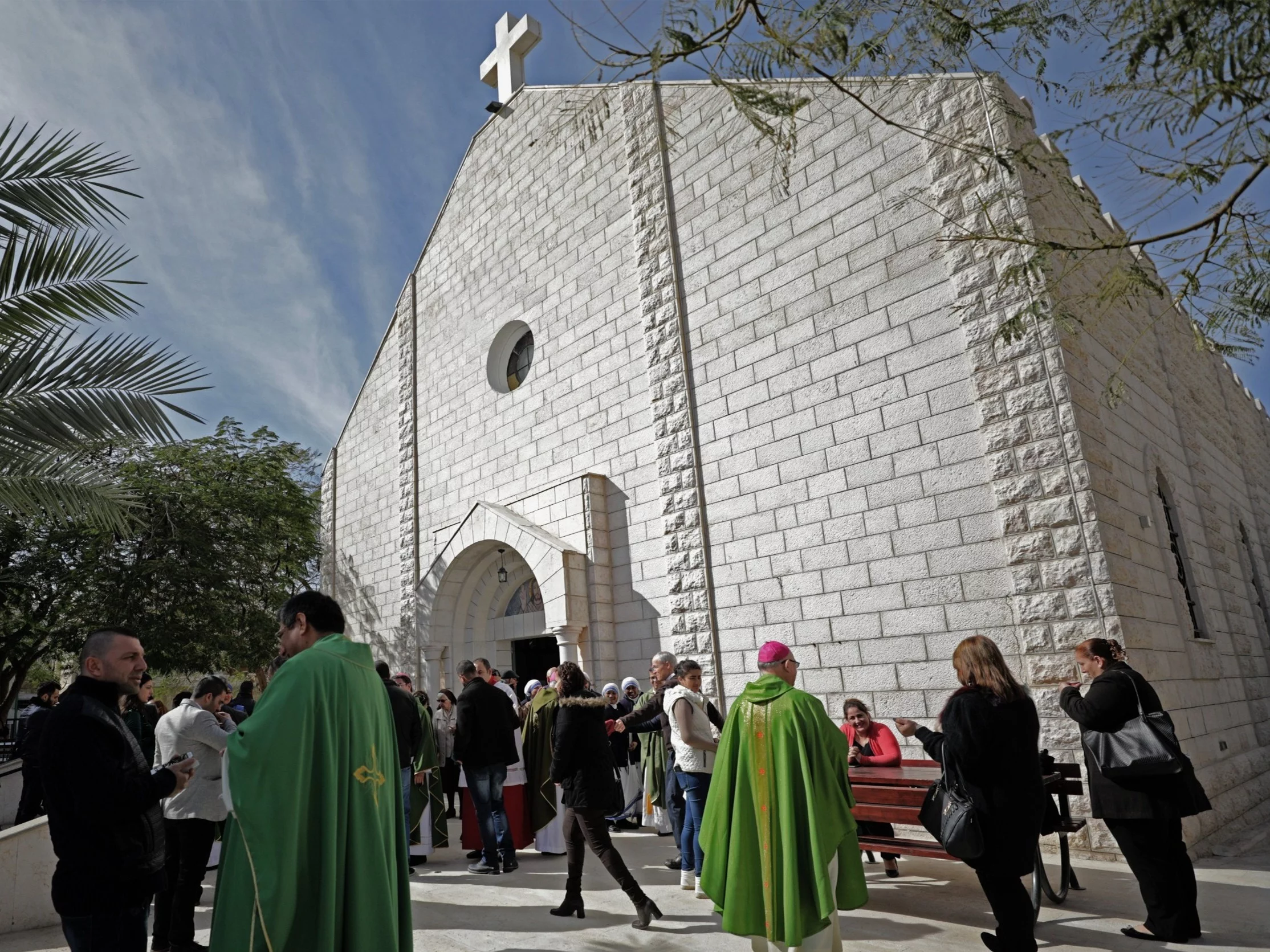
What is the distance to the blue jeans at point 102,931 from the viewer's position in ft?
9.16

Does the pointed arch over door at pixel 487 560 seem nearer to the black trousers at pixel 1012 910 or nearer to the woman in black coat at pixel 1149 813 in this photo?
the woman in black coat at pixel 1149 813

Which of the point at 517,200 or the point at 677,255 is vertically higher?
the point at 517,200

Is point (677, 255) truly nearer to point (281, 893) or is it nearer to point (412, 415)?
point (412, 415)

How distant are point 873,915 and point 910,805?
2.30ft

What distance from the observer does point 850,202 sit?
812cm

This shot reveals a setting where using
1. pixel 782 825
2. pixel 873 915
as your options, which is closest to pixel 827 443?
pixel 873 915

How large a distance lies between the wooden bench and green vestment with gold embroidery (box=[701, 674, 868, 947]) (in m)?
0.91

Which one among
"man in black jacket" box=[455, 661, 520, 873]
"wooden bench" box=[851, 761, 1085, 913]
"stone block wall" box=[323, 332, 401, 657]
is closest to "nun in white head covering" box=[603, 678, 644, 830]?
"man in black jacket" box=[455, 661, 520, 873]

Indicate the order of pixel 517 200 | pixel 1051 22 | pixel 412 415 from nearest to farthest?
pixel 1051 22 < pixel 517 200 < pixel 412 415

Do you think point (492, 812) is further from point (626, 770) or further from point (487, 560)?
point (487, 560)

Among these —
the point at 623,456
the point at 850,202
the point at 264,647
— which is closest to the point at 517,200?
the point at 623,456

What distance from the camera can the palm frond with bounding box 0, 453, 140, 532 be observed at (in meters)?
4.11

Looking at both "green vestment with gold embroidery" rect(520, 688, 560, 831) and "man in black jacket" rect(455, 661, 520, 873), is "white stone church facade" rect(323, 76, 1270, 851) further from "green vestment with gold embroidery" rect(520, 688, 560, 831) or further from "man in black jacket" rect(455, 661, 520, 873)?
"man in black jacket" rect(455, 661, 520, 873)

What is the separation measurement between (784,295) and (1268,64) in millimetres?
5492
